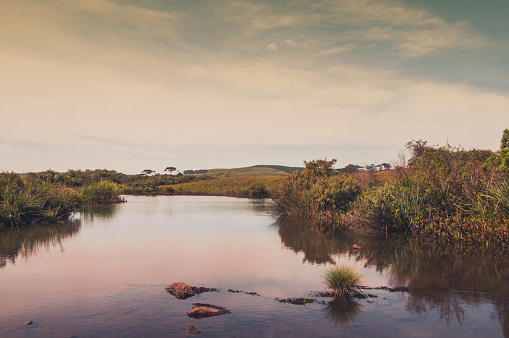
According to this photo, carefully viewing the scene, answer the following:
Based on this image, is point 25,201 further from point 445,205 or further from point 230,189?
point 230,189

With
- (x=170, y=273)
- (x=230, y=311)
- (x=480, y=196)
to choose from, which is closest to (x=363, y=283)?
(x=230, y=311)

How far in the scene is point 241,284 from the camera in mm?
8867

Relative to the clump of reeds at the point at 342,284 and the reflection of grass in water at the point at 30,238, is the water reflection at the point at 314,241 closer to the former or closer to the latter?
the clump of reeds at the point at 342,284

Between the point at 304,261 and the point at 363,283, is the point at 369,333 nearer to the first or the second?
the point at 363,283

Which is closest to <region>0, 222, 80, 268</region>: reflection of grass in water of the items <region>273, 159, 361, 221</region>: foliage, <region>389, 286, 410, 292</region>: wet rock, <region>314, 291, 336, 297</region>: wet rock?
<region>314, 291, 336, 297</region>: wet rock

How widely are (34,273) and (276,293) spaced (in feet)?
21.3

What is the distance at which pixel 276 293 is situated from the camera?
8148 millimetres

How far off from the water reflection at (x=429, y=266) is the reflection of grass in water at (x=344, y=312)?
0.05 m

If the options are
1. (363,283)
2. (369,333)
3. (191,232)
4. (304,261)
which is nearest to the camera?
(369,333)

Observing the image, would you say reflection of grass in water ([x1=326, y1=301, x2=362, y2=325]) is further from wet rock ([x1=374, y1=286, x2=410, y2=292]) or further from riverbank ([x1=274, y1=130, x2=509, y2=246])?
riverbank ([x1=274, y1=130, x2=509, y2=246])

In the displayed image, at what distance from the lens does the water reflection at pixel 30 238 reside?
1216cm

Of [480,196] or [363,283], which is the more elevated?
[480,196]

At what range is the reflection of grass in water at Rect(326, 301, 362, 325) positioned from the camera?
6574mm

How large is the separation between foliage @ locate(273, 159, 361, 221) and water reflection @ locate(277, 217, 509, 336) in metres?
4.46
